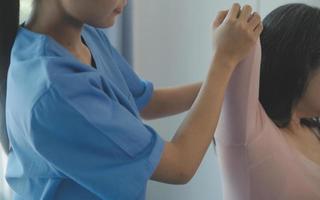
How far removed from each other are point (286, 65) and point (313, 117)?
0.59 feet

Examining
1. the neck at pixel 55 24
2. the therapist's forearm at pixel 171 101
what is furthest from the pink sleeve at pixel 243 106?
the neck at pixel 55 24

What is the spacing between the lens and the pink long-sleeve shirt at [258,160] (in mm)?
854

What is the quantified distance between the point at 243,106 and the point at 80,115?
0.33 meters

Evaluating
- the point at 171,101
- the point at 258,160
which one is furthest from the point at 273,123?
the point at 171,101

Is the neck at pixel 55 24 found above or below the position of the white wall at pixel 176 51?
above

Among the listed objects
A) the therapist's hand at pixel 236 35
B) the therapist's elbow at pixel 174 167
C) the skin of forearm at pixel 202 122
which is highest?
the therapist's hand at pixel 236 35

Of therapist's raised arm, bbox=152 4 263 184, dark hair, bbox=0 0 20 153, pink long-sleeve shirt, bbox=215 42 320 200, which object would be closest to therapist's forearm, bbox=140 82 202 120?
pink long-sleeve shirt, bbox=215 42 320 200

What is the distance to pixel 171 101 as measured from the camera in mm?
989

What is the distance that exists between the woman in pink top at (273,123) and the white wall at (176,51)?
0.36 meters

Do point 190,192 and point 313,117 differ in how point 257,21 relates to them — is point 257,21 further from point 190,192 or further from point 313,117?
point 190,192

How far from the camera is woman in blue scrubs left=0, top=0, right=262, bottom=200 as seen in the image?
24.4 inches

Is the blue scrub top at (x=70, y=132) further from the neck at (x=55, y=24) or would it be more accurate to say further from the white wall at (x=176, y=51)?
the white wall at (x=176, y=51)

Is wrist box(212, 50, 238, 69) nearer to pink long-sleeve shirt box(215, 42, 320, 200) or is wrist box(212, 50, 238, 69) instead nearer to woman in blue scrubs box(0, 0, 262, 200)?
woman in blue scrubs box(0, 0, 262, 200)

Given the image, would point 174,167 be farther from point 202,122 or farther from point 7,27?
point 7,27
